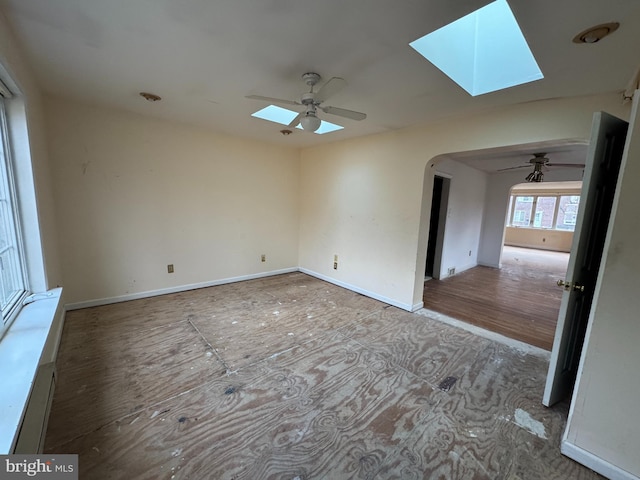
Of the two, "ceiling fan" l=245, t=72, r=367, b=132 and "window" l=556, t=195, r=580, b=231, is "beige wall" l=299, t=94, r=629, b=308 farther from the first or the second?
"window" l=556, t=195, r=580, b=231

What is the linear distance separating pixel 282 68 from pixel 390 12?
0.87 meters

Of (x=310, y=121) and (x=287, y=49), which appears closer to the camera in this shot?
(x=287, y=49)

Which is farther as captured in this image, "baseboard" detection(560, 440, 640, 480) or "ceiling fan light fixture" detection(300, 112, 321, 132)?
"ceiling fan light fixture" detection(300, 112, 321, 132)

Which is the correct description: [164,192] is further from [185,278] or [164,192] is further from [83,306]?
[83,306]

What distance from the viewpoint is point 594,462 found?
138 cm

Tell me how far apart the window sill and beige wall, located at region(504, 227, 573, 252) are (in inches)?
403

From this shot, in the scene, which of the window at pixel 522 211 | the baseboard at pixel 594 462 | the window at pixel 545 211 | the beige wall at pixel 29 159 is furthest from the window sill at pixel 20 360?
the window at pixel 522 211

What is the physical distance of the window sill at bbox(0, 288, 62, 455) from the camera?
0.96m

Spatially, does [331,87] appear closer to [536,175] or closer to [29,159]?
[29,159]

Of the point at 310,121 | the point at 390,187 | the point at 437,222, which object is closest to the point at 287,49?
the point at 310,121

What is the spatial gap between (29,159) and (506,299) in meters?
5.59

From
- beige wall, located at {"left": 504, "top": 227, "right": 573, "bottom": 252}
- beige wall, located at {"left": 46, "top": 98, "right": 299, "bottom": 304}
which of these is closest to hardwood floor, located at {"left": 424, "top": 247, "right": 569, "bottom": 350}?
beige wall, located at {"left": 46, "top": 98, "right": 299, "bottom": 304}

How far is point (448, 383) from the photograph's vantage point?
6.64ft

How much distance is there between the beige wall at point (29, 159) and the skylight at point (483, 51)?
101 inches
